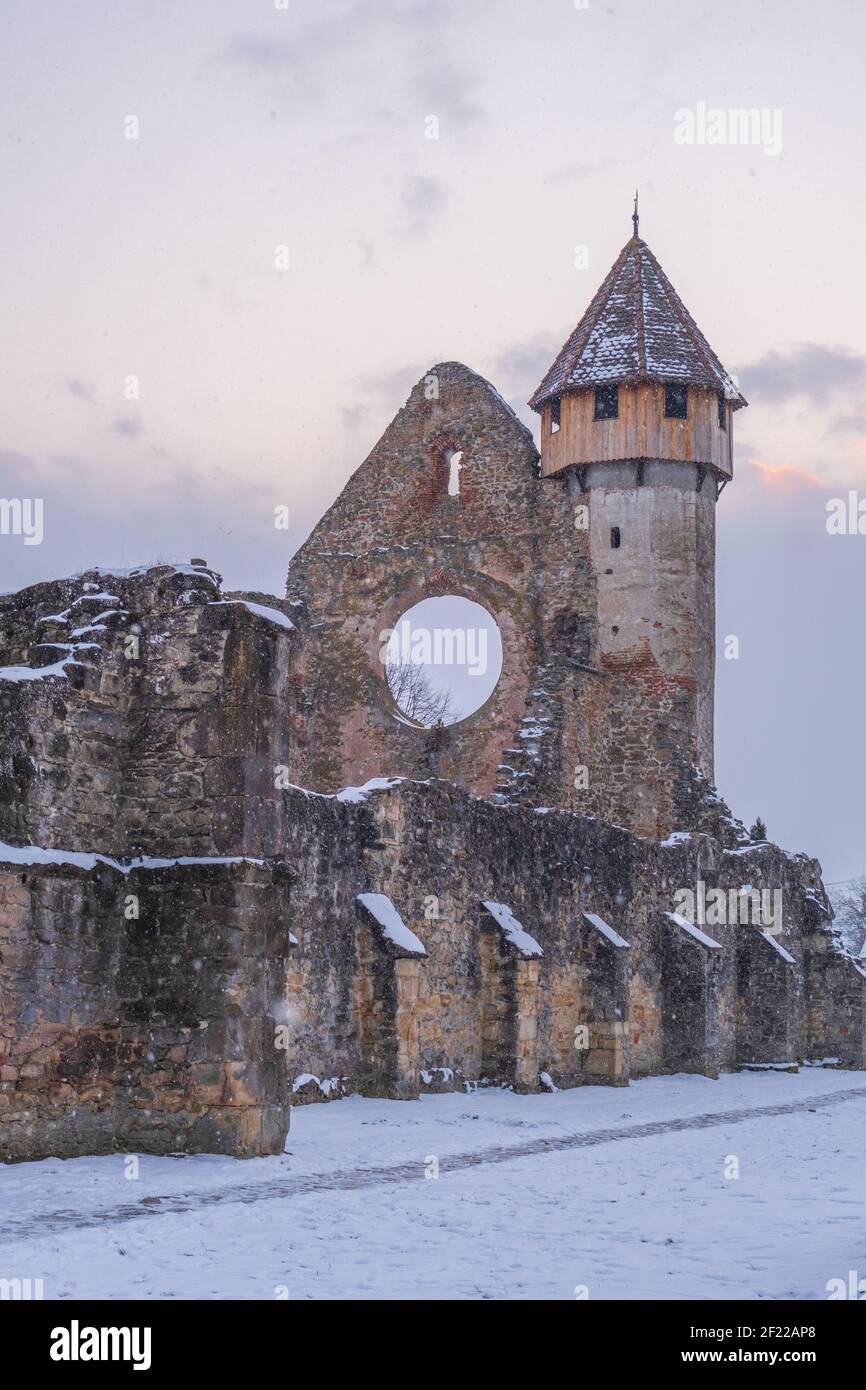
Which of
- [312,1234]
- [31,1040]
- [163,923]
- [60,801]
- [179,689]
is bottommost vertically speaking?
[312,1234]

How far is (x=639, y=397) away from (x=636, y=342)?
1.34 metres

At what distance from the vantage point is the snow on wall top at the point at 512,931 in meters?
20.2

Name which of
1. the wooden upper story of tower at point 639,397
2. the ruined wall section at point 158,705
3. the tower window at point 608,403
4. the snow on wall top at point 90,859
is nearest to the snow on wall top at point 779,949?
the wooden upper story of tower at point 639,397

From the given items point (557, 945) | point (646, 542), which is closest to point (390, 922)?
point (557, 945)

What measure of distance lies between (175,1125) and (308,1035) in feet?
14.3

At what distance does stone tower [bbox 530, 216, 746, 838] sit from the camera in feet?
107

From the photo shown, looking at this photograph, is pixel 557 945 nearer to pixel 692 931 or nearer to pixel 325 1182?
pixel 692 931

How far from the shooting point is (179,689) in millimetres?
12797

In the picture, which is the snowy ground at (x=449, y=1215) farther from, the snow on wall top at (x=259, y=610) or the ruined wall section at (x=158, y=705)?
the snow on wall top at (x=259, y=610)

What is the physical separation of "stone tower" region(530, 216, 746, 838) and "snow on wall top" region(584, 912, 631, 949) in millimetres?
9225

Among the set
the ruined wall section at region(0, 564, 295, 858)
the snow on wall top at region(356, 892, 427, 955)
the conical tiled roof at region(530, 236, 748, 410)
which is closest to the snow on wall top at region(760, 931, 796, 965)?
the conical tiled roof at region(530, 236, 748, 410)

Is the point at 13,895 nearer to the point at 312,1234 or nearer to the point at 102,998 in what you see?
the point at 102,998
